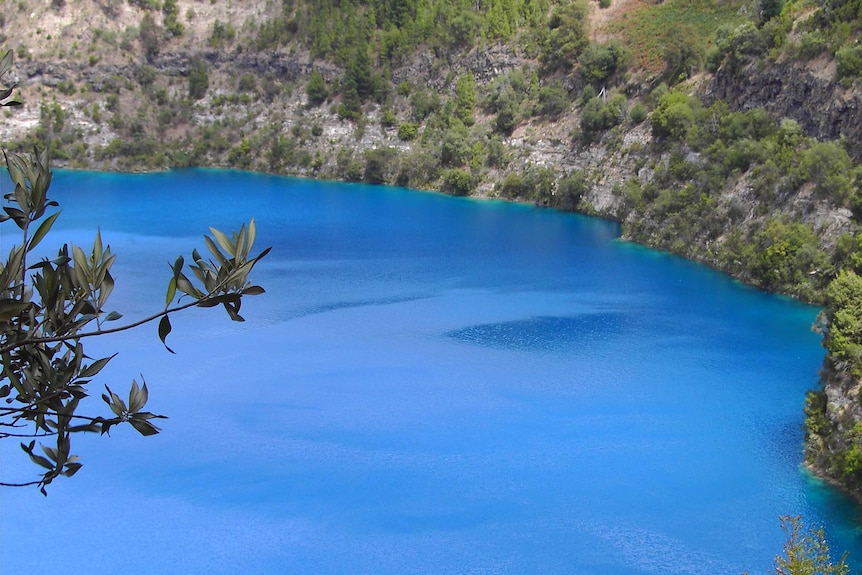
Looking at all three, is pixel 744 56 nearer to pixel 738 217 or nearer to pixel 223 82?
pixel 738 217

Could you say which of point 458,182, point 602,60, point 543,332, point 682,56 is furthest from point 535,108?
point 543,332

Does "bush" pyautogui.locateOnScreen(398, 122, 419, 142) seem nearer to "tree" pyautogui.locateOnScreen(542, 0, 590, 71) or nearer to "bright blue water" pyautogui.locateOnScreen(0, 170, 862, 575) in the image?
"tree" pyautogui.locateOnScreen(542, 0, 590, 71)

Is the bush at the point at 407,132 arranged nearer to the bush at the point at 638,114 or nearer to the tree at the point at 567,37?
the tree at the point at 567,37

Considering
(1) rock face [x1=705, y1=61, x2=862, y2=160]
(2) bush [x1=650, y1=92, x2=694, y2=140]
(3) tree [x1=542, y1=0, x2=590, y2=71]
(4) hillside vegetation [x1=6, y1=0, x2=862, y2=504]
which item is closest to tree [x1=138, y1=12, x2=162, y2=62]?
(4) hillside vegetation [x1=6, y1=0, x2=862, y2=504]

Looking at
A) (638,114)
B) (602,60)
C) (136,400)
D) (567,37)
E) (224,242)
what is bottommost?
(136,400)

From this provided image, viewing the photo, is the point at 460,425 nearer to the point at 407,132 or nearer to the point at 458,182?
the point at 458,182
